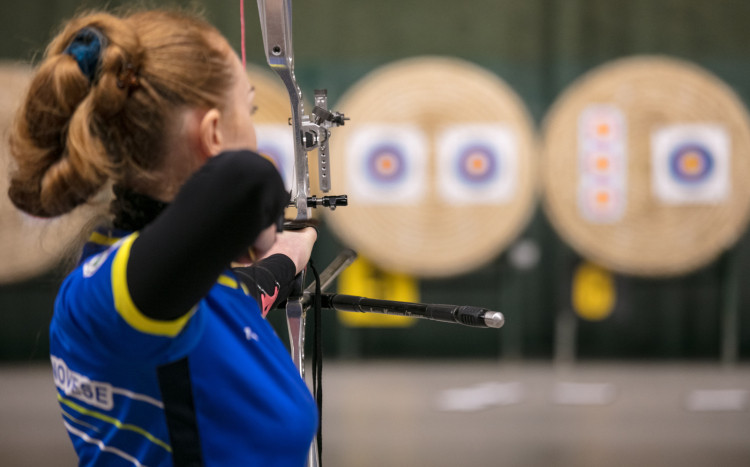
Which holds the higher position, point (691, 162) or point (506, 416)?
point (691, 162)

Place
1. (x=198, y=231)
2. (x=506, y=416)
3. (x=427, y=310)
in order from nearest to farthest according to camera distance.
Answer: (x=198, y=231), (x=427, y=310), (x=506, y=416)

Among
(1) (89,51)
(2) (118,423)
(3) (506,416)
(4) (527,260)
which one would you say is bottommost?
(3) (506,416)

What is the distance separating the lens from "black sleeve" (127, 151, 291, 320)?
33cm

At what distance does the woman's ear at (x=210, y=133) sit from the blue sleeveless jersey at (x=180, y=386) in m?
0.08

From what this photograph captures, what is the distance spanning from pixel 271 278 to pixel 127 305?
29 centimetres

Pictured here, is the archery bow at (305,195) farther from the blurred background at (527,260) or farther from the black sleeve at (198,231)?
the blurred background at (527,260)

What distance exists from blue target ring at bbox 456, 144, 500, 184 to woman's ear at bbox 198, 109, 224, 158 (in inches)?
83.4

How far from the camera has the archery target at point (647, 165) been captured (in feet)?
8.03

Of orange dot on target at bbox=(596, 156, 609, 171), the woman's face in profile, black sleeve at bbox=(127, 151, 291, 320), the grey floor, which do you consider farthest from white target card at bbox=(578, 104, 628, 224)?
black sleeve at bbox=(127, 151, 291, 320)

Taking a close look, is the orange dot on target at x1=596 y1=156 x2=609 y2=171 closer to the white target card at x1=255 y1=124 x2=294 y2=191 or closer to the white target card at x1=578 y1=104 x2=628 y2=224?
the white target card at x1=578 y1=104 x2=628 y2=224

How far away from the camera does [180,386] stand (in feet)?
1.32

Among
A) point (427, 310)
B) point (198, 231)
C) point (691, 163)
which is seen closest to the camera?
point (198, 231)

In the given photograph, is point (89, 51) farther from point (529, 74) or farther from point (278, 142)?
point (529, 74)

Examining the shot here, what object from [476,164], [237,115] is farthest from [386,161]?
[237,115]
